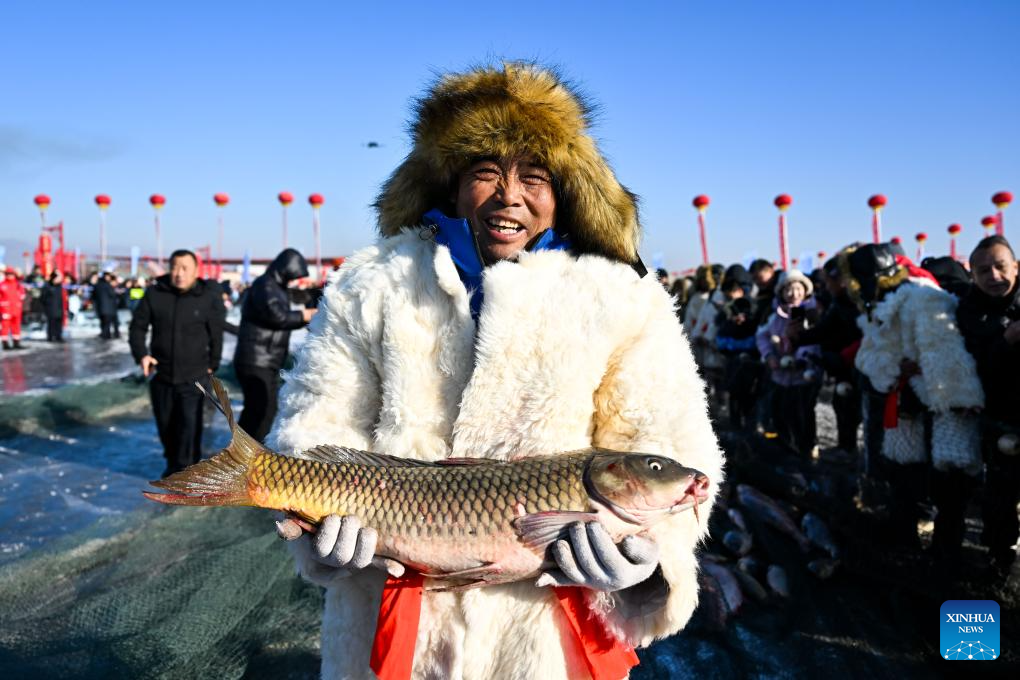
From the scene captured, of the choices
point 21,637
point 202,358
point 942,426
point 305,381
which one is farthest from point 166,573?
point 942,426

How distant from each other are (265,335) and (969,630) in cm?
603

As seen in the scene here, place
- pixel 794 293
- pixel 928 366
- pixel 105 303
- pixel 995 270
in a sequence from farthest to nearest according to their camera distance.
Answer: pixel 105 303 < pixel 794 293 < pixel 928 366 < pixel 995 270

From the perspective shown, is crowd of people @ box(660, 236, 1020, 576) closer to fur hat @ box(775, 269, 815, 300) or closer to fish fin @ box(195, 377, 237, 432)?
fur hat @ box(775, 269, 815, 300)

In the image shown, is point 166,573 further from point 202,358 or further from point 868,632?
point 868,632

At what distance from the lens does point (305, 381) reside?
6.72 ft

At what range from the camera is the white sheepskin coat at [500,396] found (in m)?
1.83

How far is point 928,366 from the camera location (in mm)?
4633

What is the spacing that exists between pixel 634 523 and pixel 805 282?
7.20 meters

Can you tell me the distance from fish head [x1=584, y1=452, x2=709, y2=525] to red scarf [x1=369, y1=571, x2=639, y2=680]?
0.33m

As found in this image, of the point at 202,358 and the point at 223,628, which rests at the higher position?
the point at 202,358

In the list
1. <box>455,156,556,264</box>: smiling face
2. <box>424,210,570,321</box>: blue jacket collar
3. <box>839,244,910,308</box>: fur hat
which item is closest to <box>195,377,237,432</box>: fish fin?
<box>424,210,570,321</box>: blue jacket collar

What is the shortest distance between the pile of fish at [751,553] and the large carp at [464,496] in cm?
260

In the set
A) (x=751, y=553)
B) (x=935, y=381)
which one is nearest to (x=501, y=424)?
(x=751, y=553)

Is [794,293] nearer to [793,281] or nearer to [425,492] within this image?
[793,281]
